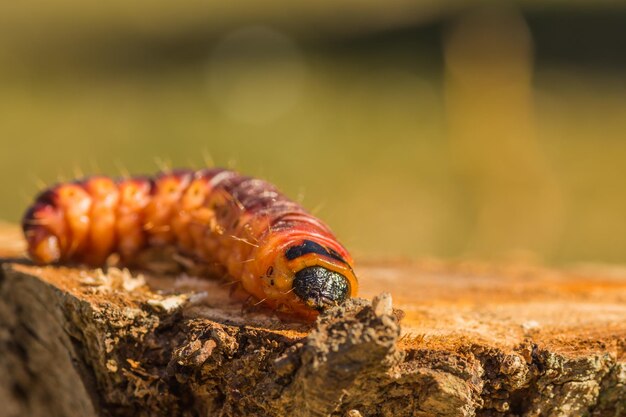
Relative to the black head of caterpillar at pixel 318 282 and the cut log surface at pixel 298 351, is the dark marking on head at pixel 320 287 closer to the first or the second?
the black head of caterpillar at pixel 318 282

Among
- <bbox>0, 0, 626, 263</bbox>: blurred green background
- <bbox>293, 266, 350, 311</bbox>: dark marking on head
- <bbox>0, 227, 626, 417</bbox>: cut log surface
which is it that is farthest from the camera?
<bbox>0, 0, 626, 263</bbox>: blurred green background

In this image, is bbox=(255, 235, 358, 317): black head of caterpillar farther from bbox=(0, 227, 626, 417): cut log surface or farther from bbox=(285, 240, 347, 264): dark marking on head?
bbox=(0, 227, 626, 417): cut log surface

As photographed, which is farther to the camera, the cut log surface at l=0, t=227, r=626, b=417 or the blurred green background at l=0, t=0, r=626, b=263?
the blurred green background at l=0, t=0, r=626, b=263

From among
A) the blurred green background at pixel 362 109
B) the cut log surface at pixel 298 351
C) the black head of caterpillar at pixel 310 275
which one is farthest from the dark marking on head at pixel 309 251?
the blurred green background at pixel 362 109

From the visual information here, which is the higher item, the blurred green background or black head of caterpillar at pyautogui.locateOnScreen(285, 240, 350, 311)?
the blurred green background

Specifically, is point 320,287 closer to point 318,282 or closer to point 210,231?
point 318,282

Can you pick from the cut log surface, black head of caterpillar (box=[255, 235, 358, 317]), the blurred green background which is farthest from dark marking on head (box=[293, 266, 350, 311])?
the blurred green background

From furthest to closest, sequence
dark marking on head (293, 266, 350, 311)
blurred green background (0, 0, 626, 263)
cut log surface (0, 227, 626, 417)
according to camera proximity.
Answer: blurred green background (0, 0, 626, 263)
dark marking on head (293, 266, 350, 311)
cut log surface (0, 227, 626, 417)

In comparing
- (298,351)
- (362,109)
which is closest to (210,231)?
(298,351)
